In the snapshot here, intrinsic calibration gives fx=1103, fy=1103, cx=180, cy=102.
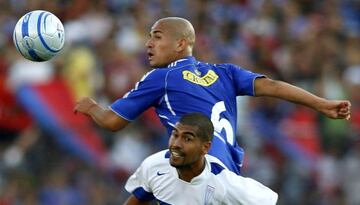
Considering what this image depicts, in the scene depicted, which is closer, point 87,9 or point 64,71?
point 64,71

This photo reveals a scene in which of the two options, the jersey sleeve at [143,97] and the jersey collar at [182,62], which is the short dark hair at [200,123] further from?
the jersey collar at [182,62]

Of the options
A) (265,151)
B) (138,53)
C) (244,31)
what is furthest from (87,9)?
(265,151)

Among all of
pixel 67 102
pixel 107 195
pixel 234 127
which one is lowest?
pixel 107 195

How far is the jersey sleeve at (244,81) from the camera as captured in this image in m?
9.22

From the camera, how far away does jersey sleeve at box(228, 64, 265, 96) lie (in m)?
9.22

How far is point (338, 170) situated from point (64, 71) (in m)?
3.72

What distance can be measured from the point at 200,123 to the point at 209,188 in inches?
22.0

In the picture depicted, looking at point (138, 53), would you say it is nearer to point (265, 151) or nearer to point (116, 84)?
point (116, 84)

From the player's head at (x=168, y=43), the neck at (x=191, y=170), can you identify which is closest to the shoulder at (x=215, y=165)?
the neck at (x=191, y=170)

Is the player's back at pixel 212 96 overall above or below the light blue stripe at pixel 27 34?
below

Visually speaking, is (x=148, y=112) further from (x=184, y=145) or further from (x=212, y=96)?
(x=184, y=145)

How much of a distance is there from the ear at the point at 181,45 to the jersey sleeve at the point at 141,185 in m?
1.00

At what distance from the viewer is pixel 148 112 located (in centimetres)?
1386

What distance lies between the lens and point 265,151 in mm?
13828
